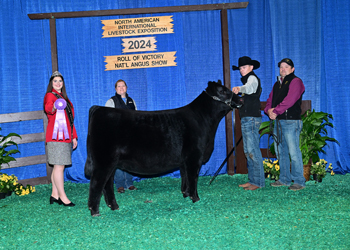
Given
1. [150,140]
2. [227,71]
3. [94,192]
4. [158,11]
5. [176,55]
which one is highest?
[158,11]

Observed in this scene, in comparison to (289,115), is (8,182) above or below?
below

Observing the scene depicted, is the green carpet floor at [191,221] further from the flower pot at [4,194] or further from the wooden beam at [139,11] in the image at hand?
the wooden beam at [139,11]

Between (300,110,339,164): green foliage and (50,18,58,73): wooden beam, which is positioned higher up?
(50,18,58,73): wooden beam

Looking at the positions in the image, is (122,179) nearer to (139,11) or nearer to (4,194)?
(4,194)

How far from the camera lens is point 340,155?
5.45 m

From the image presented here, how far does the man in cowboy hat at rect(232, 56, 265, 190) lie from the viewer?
4.11 meters

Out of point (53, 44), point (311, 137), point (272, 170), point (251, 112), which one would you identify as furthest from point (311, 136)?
point (53, 44)

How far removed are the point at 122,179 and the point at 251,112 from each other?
2.26 m

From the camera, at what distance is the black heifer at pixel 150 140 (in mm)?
3258

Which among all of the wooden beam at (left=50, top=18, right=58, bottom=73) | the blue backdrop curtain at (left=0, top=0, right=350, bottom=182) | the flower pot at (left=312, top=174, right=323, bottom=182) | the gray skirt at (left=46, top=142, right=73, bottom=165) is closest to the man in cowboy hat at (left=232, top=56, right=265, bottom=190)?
the flower pot at (left=312, top=174, right=323, bottom=182)

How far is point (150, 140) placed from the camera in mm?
3443

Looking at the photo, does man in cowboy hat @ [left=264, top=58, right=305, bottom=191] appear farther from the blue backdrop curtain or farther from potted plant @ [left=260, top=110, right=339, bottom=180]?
the blue backdrop curtain

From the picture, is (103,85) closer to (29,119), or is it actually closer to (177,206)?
(29,119)

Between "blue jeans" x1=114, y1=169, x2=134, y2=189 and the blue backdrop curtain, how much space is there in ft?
3.77
